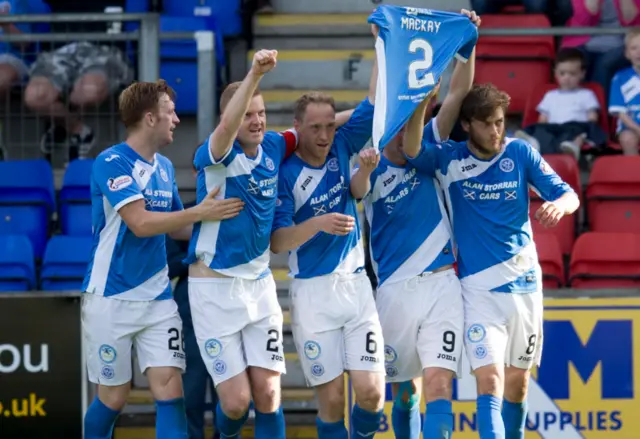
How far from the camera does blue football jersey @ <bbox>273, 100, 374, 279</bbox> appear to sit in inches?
273

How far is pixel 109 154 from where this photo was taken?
6836 mm

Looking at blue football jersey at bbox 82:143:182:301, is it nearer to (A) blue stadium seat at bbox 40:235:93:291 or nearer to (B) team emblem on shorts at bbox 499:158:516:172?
(B) team emblem on shorts at bbox 499:158:516:172

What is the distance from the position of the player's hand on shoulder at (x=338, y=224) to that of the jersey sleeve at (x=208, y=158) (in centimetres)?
59

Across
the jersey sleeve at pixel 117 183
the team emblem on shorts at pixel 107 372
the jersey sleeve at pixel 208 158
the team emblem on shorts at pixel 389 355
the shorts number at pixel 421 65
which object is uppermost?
the shorts number at pixel 421 65

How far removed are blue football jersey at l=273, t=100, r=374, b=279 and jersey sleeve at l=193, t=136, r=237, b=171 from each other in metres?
0.37

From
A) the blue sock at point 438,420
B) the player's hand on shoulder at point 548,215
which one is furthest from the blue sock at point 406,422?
the player's hand on shoulder at point 548,215

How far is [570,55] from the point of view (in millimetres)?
9766

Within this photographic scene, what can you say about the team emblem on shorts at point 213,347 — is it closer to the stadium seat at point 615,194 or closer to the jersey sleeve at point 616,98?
the stadium seat at point 615,194

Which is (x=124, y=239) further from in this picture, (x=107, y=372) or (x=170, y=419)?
(x=170, y=419)

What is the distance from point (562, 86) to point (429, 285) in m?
3.35

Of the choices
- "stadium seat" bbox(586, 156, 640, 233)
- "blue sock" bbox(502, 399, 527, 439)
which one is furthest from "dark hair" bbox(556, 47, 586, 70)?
"blue sock" bbox(502, 399, 527, 439)

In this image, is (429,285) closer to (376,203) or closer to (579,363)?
(376,203)

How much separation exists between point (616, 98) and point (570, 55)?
454mm

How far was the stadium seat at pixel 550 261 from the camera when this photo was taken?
8648 mm
